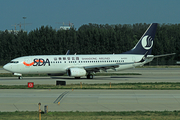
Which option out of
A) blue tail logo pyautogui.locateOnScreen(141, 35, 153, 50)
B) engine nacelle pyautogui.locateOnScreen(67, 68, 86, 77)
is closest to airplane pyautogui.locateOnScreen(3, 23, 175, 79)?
engine nacelle pyautogui.locateOnScreen(67, 68, 86, 77)

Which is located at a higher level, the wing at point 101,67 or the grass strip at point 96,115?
the wing at point 101,67

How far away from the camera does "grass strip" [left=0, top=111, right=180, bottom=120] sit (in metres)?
17.8

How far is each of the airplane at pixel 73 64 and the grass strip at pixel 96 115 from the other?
28.4m

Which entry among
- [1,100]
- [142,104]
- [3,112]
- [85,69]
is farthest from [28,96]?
[85,69]

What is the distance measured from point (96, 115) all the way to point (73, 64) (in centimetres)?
3183

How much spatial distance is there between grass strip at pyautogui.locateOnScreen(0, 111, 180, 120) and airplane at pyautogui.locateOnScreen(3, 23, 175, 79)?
93.1 ft

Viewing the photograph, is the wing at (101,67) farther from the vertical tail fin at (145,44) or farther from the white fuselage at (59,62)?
the vertical tail fin at (145,44)

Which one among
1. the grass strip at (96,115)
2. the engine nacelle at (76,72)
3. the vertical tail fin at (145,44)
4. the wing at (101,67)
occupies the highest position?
the vertical tail fin at (145,44)

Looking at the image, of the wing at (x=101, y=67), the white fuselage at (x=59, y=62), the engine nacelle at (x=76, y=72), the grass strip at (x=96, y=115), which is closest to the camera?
→ the grass strip at (x=96, y=115)

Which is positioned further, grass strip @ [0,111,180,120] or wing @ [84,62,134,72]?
wing @ [84,62,134,72]

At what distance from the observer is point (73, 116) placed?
1836 cm

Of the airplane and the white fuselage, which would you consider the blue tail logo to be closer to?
the airplane

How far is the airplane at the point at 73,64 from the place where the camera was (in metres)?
47.8

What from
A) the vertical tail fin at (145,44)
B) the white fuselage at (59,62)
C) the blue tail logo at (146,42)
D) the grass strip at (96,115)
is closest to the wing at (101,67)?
the white fuselage at (59,62)
